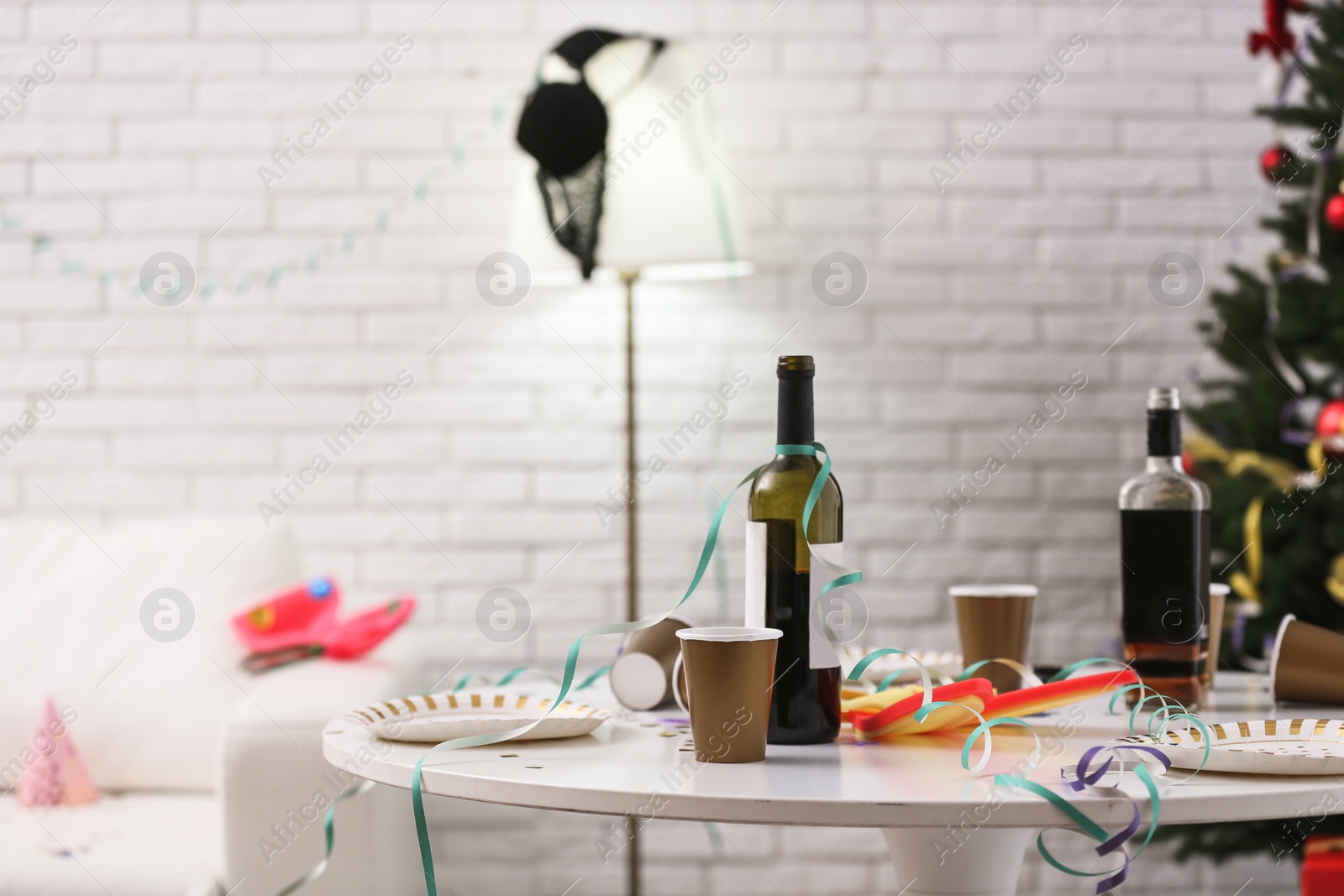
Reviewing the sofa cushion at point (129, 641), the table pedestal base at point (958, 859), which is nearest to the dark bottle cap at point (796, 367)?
the table pedestal base at point (958, 859)

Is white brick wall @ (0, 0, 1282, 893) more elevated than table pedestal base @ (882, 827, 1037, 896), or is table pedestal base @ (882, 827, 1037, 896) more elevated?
white brick wall @ (0, 0, 1282, 893)

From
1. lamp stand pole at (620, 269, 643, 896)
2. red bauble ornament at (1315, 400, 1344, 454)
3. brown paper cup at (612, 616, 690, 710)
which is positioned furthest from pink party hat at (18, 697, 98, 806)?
red bauble ornament at (1315, 400, 1344, 454)

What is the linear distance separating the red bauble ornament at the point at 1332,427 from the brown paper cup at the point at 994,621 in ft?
Result: 2.38

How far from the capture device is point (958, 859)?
1.02m

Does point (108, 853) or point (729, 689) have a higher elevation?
point (729, 689)

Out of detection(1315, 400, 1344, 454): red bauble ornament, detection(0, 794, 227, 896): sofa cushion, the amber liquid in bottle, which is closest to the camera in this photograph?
the amber liquid in bottle

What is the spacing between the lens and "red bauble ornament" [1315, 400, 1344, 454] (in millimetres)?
1644

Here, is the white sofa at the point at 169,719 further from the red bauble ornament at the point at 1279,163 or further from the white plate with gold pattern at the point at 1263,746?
the red bauble ornament at the point at 1279,163

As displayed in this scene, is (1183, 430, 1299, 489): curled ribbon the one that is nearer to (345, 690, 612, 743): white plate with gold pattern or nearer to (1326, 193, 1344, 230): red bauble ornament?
(1326, 193, 1344, 230): red bauble ornament

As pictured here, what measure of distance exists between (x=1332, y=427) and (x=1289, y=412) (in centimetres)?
16

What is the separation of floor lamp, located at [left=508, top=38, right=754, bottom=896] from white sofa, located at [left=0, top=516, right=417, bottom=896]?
679 millimetres

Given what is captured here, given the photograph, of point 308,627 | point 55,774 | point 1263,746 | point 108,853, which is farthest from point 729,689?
point 55,774

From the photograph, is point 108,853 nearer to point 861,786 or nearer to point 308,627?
point 308,627

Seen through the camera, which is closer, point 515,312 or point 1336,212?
point 1336,212
